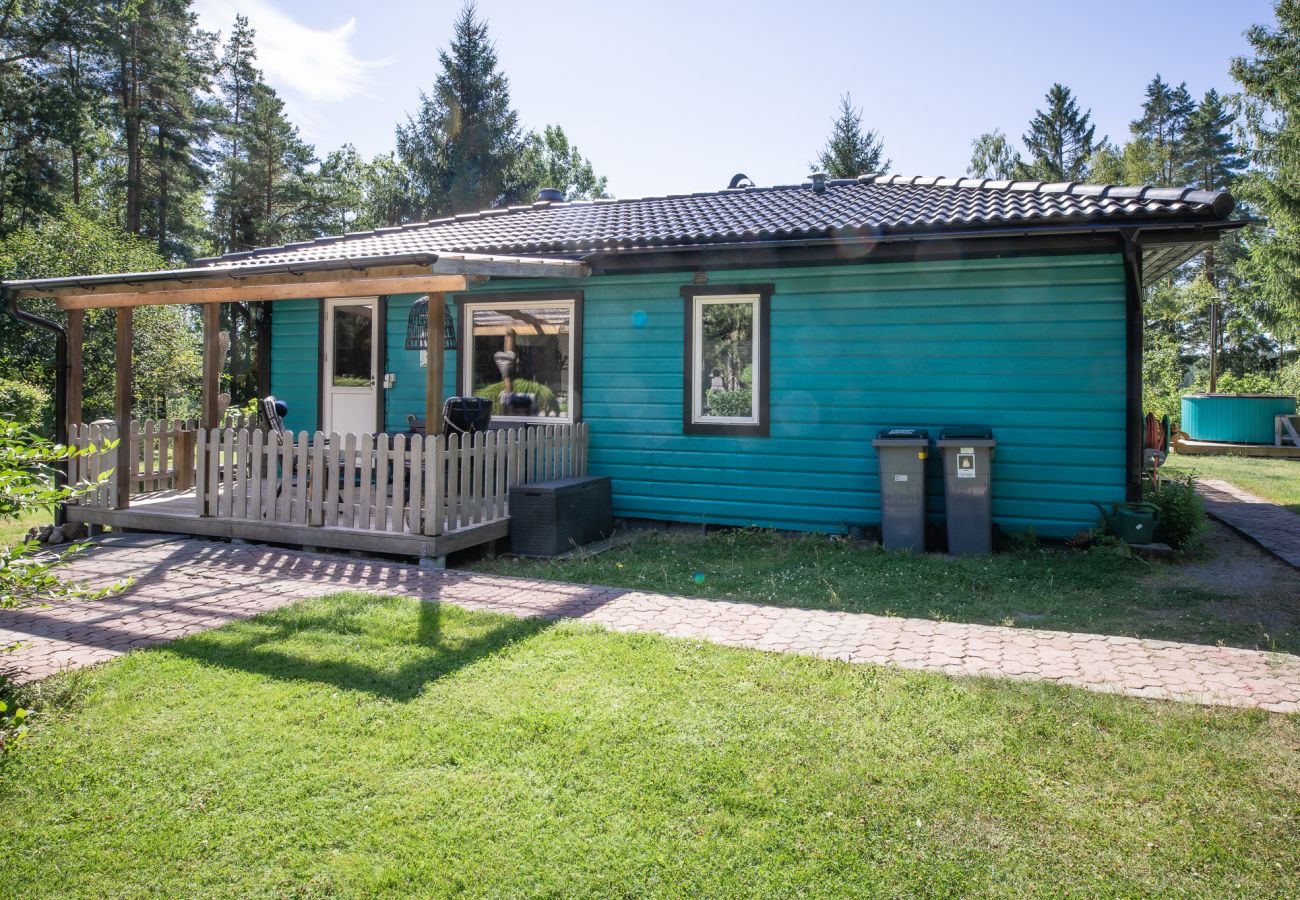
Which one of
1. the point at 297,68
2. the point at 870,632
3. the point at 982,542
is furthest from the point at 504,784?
the point at 297,68

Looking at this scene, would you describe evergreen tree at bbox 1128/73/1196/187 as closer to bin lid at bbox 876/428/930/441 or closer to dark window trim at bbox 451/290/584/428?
bin lid at bbox 876/428/930/441

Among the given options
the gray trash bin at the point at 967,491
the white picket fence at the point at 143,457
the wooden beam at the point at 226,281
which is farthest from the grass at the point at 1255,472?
the white picket fence at the point at 143,457

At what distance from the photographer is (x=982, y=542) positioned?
720cm

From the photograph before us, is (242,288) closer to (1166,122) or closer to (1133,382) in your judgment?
(1133,382)

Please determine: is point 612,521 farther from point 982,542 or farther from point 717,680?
point 717,680

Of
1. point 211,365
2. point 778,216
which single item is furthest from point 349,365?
point 778,216

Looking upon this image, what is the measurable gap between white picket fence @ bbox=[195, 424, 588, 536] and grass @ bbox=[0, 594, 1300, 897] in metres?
2.58

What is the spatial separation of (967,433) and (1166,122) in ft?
137

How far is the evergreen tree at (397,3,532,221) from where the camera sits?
30062mm

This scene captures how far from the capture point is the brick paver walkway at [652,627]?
13.5 feet

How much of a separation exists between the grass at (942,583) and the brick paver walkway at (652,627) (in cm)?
29

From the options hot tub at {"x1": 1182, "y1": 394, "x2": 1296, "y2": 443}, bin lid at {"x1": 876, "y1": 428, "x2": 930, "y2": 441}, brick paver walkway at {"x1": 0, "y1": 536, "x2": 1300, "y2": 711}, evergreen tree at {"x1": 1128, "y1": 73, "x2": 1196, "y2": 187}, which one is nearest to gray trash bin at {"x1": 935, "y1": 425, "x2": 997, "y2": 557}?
bin lid at {"x1": 876, "y1": 428, "x2": 930, "y2": 441}

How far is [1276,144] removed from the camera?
68.4 ft

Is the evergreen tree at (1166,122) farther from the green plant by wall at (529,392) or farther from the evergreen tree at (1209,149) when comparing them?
the green plant by wall at (529,392)
